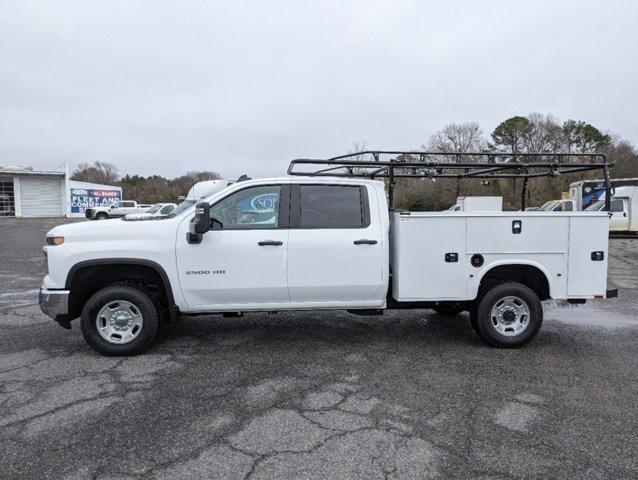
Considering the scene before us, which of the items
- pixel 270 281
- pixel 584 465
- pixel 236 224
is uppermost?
pixel 236 224

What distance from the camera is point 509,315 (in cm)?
568

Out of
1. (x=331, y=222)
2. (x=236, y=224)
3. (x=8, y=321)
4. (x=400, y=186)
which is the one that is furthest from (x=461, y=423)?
(x=8, y=321)

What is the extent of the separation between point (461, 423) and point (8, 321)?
6238mm

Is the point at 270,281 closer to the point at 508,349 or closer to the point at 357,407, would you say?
the point at 357,407

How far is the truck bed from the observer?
18.2 ft

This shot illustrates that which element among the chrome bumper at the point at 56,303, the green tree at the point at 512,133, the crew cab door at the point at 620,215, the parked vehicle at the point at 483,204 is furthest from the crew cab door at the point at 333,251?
the green tree at the point at 512,133

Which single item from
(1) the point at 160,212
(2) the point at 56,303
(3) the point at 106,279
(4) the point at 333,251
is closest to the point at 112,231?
(3) the point at 106,279

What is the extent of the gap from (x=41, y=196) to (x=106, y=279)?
4953 cm

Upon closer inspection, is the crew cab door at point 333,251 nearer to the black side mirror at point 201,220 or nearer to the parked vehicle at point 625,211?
the black side mirror at point 201,220

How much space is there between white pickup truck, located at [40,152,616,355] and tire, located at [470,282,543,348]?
0.01m

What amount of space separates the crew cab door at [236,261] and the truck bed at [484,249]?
1342 mm

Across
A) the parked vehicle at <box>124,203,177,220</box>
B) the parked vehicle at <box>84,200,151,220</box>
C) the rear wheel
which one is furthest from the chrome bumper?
the parked vehicle at <box>84,200,151,220</box>

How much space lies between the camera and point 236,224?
5.44 meters

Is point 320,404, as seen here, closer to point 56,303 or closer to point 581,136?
point 56,303
